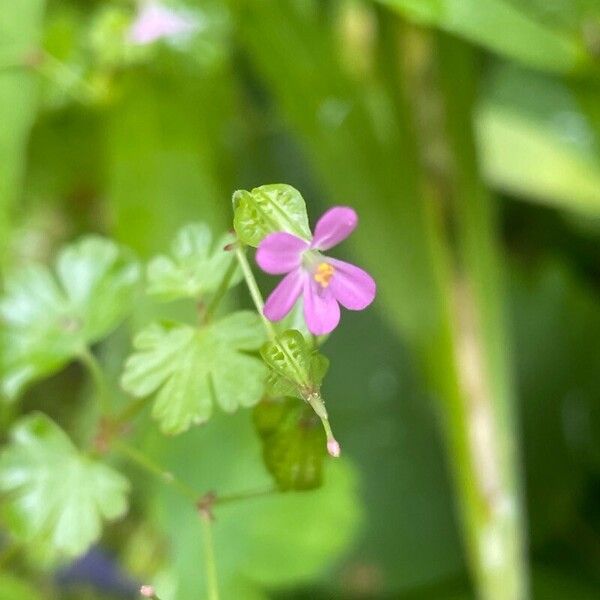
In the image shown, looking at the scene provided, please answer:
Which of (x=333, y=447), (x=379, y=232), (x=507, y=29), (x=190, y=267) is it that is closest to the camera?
(x=333, y=447)

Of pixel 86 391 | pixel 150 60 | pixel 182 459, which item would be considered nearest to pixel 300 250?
pixel 182 459

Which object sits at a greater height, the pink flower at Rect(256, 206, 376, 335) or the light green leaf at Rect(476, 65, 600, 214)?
the light green leaf at Rect(476, 65, 600, 214)

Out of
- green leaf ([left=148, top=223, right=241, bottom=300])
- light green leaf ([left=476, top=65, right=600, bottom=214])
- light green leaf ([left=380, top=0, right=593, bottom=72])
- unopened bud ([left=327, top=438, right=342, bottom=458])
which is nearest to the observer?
unopened bud ([left=327, top=438, right=342, bottom=458])

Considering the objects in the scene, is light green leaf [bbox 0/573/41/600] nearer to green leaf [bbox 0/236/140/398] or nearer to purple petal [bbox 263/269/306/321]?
green leaf [bbox 0/236/140/398]

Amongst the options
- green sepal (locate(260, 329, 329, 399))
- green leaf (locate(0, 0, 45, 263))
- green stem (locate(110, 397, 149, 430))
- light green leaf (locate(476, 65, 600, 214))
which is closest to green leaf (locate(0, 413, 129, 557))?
green stem (locate(110, 397, 149, 430))

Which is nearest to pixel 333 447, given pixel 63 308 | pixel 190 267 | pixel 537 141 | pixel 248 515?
pixel 190 267

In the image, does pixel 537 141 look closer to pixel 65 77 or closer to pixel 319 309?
pixel 65 77
